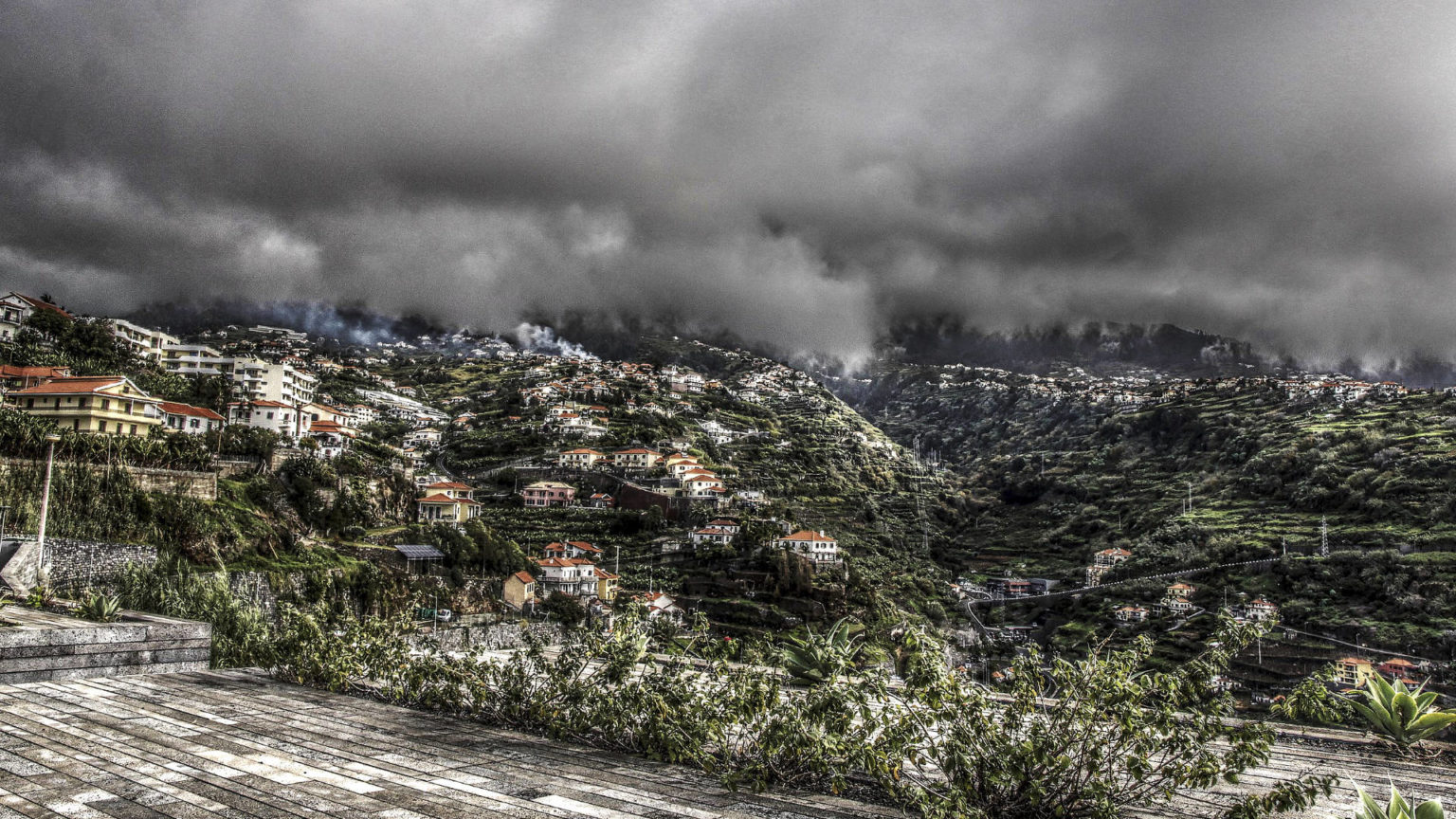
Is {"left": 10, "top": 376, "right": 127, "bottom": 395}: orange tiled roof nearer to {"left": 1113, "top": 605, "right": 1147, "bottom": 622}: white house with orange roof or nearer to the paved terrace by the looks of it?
the paved terrace

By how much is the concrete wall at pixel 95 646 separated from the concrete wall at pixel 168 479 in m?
19.9

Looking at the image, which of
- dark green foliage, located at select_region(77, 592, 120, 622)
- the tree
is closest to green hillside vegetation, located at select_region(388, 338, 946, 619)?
the tree

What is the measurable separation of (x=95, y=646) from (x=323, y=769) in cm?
335

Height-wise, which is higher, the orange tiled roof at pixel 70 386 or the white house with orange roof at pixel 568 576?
the orange tiled roof at pixel 70 386

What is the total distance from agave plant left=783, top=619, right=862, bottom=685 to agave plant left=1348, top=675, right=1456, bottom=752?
2921 millimetres

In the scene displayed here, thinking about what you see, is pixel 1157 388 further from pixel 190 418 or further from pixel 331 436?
pixel 190 418

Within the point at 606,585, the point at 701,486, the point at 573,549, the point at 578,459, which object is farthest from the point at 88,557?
the point at 578,459

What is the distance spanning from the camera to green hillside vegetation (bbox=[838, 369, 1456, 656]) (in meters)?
41.6

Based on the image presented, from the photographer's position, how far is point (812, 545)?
51.2m

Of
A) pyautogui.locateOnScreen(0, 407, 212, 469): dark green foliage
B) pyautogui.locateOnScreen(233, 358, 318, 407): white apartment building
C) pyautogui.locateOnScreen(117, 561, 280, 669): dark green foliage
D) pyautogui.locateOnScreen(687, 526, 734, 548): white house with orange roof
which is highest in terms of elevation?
pyautogui.locateOnScreen(233, 358, 318, 407): white apartment building

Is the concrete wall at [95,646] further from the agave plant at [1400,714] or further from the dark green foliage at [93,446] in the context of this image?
the dark green foliage at [93,446]

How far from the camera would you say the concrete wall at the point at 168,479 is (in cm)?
2119

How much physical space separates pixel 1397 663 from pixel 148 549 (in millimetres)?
45644

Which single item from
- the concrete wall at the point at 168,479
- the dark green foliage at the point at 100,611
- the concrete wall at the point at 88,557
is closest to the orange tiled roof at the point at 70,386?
the concrete wall at the point at 168,479
